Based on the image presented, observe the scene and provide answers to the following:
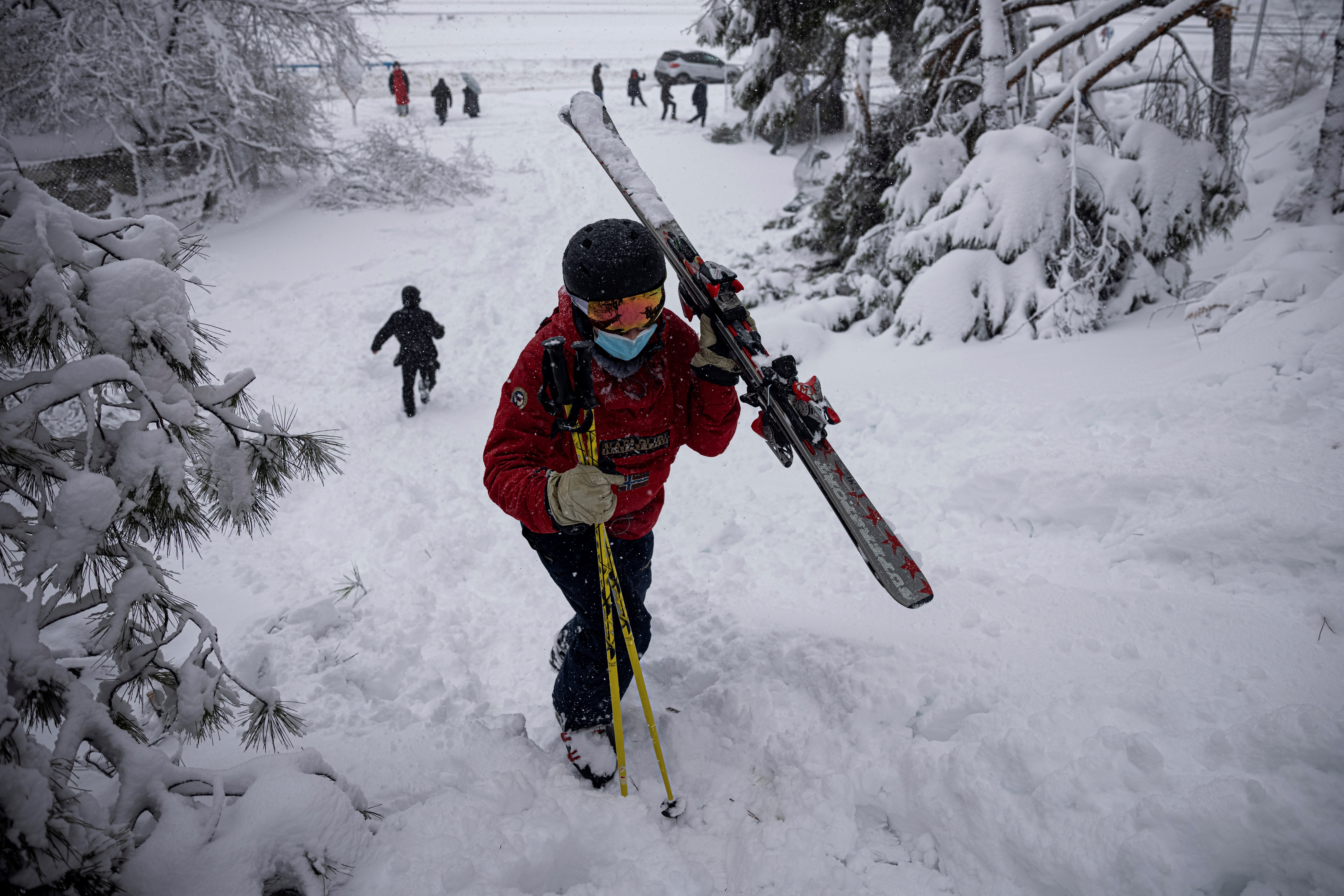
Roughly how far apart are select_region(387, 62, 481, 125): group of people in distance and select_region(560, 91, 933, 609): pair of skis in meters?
19.1

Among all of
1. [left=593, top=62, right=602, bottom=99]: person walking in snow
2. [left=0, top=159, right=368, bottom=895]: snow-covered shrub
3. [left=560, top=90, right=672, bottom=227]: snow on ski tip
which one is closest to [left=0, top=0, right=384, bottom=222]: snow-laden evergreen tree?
[left=593, top=62, right=602, bottom=99]: person walking in snow

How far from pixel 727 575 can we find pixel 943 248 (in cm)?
447

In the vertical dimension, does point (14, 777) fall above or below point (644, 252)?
below

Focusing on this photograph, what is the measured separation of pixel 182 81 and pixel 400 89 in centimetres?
1029

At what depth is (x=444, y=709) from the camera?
3.02m

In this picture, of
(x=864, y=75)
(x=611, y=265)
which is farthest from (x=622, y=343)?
(x=864, y=75)

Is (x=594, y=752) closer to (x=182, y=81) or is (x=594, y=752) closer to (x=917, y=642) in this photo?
(x=917, y=642)

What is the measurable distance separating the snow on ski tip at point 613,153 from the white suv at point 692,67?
62.9 ft

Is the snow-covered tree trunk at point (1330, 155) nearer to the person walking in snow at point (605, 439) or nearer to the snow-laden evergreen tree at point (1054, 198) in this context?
the snow-laden evergreen tree at point (1054, 198)

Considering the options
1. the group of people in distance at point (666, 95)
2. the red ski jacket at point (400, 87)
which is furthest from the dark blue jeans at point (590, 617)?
the red ski jacket at point (400, 87)

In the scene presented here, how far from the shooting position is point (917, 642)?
9.34 ft

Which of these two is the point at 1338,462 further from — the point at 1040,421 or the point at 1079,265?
the point at 1079,265

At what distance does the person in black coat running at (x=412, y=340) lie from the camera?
6594 mm

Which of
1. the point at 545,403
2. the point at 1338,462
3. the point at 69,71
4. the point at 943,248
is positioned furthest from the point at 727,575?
the point at 69,71
